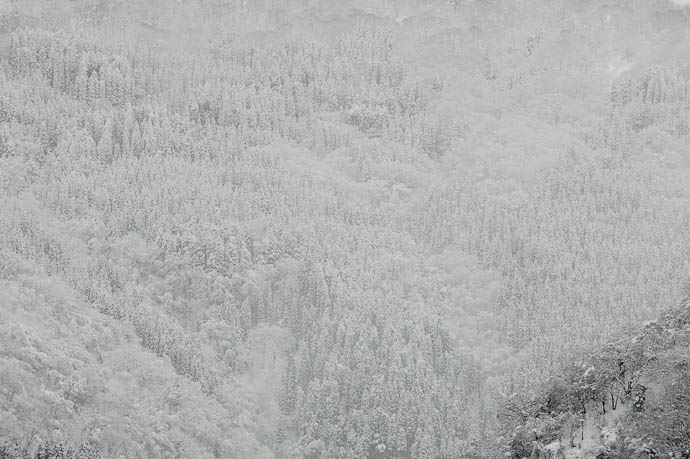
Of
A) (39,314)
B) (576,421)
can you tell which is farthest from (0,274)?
(576,421)

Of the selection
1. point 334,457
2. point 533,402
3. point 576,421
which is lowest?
point 334,457

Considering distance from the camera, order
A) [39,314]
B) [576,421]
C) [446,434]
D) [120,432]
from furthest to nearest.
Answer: [39,314] < [446,434] < [120,432] < [576,421]

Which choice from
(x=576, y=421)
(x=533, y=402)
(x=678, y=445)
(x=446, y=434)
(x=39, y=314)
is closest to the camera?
(x=678, y=445)

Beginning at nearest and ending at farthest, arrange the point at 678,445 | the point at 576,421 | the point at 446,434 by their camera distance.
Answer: the point at 678,445, the point at 576,421, the point at 446,434

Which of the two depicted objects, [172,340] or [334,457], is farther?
[172,340]

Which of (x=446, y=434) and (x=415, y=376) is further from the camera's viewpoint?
(x=415, y=376)

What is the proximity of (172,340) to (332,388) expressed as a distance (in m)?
34.9

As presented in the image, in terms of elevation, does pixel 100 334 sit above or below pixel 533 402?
below

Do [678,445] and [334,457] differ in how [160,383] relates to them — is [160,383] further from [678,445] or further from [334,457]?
[678,445]

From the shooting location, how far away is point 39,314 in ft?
612

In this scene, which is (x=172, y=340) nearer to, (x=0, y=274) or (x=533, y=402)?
(x=0, y=274)

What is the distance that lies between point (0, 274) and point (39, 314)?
14721 millimetres

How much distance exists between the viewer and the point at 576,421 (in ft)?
239

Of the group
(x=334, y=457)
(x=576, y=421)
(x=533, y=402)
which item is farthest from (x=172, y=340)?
(x=576, y=421)
